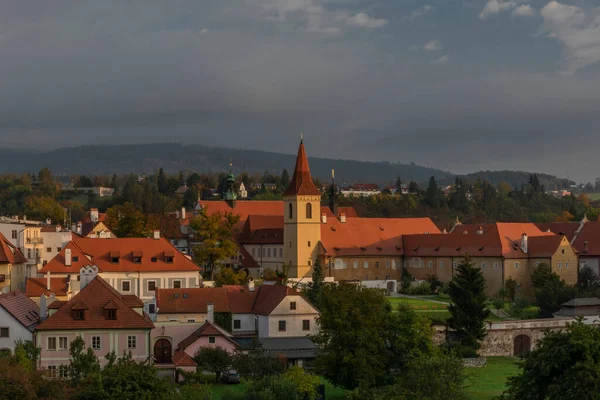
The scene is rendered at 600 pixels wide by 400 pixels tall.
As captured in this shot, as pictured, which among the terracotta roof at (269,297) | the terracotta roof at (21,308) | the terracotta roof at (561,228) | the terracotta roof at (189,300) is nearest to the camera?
the terracotta roof at (21,308)

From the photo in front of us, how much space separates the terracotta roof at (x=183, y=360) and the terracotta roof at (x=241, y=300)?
852cm

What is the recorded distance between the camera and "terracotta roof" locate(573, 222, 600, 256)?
3696 inches

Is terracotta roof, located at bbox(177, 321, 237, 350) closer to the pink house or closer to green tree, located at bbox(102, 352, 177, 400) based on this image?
the pink house

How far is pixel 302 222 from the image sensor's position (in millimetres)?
97000

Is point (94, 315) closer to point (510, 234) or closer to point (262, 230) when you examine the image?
point (510, 234)

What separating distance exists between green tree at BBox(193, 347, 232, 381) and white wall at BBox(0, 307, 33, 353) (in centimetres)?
844

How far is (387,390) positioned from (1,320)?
18872 millimetres

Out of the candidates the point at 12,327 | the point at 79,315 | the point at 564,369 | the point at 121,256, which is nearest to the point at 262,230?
the point at 121,256

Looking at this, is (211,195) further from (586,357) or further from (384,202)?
(586,357)

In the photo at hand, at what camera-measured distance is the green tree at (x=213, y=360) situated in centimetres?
5422

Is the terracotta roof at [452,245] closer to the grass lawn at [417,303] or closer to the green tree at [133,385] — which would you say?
the grass lawn at [417,303]

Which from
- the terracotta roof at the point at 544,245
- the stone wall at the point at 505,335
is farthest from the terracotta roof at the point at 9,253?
the terracotta roof at the point at 544,245

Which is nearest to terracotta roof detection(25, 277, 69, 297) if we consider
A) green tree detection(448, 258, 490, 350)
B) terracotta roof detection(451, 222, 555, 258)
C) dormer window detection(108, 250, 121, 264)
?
dormer window detection(108, 250, 121, 264)

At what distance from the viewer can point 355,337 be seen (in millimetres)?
53625
